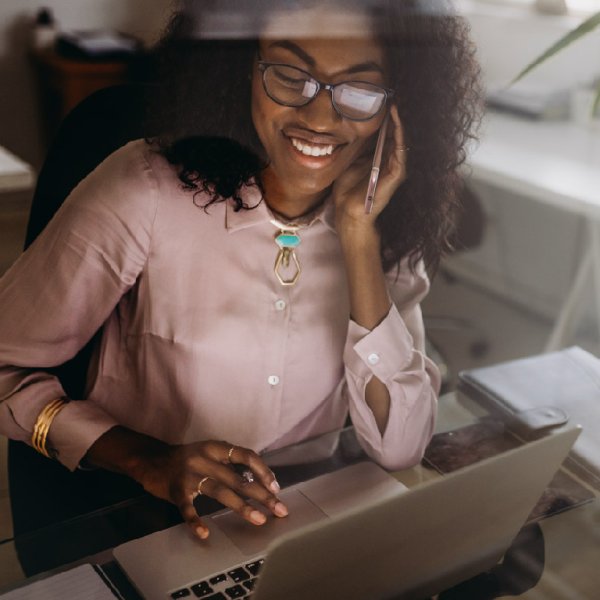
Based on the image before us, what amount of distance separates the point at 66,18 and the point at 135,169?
0.16 m

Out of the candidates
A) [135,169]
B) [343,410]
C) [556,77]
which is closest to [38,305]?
[135,169]

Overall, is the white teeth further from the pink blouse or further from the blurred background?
the blurred background

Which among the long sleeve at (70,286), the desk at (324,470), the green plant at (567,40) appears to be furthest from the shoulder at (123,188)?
the green plant at (567,40)

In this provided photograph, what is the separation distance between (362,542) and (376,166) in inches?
17.3

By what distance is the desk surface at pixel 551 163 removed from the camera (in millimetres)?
1271

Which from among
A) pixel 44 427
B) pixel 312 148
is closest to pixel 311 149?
pixel 312 148

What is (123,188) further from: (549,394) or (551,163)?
(551,163)

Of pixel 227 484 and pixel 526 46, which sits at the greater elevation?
pixel 526 46

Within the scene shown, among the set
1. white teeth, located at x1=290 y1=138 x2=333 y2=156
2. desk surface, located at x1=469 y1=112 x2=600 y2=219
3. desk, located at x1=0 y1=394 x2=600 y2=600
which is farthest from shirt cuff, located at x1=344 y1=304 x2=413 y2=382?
desk surface, located at x1=469 y1=112 x2=600 y2=219

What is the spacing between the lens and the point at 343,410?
108cm

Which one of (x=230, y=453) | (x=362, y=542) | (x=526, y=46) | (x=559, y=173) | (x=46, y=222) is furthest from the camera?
(x=559, y=173)

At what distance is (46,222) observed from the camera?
0.84 m

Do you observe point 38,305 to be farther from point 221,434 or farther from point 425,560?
point 425,560

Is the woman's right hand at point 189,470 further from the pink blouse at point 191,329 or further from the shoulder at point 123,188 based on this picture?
the shoulder at point 123,188
